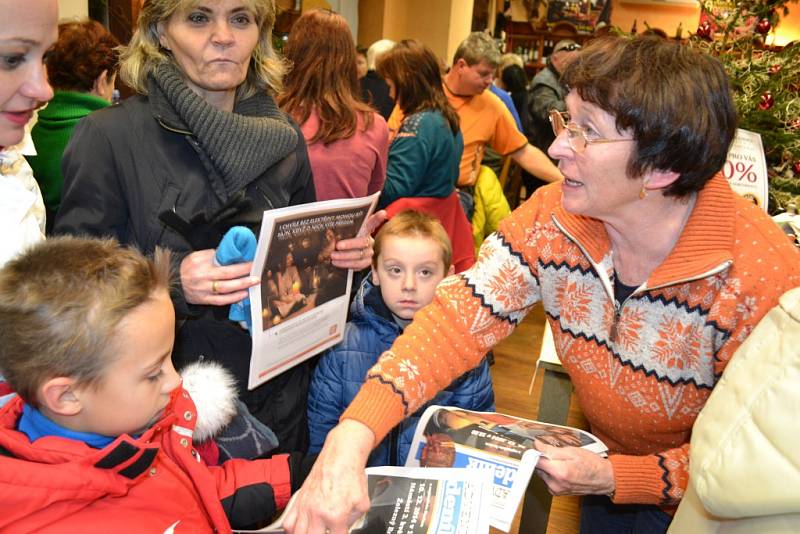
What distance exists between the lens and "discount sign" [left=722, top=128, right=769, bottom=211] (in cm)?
226

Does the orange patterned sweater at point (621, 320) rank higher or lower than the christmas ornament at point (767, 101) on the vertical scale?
lower

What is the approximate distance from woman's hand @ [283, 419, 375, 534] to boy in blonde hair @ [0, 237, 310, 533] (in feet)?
0.63

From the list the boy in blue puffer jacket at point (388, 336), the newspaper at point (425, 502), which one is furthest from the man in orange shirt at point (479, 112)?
the newspaper at point (425, 502)

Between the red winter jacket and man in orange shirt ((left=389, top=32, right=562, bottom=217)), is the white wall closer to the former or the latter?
man in orange shirt ((left=389, top=32, right=562, bottom=217))

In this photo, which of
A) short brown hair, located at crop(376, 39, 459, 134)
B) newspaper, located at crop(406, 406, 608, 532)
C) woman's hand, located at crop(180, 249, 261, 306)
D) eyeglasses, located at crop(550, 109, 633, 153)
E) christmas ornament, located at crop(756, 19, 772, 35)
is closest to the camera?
newspaper, located at crop(406, 406, 608, 532)

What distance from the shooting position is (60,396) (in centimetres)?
108

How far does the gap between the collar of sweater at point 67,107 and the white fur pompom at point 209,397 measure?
160cm

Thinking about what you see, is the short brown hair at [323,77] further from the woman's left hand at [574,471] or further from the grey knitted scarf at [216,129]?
the woman's left hand at [574,471]

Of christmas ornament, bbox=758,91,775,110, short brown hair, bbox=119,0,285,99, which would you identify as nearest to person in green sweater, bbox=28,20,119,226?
short brown hair, bbox=119,0,285,99

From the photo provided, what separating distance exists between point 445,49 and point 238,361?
732 cm

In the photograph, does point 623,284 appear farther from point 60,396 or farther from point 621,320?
point 60,396

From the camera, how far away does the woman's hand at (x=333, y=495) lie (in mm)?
1179

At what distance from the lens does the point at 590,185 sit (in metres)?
1.40

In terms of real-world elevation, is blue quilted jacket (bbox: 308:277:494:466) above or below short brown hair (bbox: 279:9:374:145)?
below
